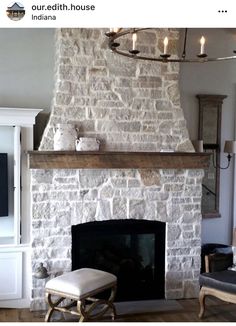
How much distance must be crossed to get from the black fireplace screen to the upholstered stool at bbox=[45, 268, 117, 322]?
1.64ft

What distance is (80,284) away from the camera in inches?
150

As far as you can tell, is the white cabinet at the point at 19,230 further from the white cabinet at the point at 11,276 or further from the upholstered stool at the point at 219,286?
the upholstered stool at the point at 219,286

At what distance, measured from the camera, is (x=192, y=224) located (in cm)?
480

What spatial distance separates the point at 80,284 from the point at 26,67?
237cm

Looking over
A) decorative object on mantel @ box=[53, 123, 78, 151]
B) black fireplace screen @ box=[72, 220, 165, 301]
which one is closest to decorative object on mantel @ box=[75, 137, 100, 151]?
decorative object on mantel @ box=[53, 123, 78, 151]

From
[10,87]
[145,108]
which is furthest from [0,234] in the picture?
[145,108]

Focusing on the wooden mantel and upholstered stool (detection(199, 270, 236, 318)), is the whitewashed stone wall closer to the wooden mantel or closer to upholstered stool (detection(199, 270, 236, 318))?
the wooden mantel

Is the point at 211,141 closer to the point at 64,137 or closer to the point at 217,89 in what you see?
the point at 217,89
